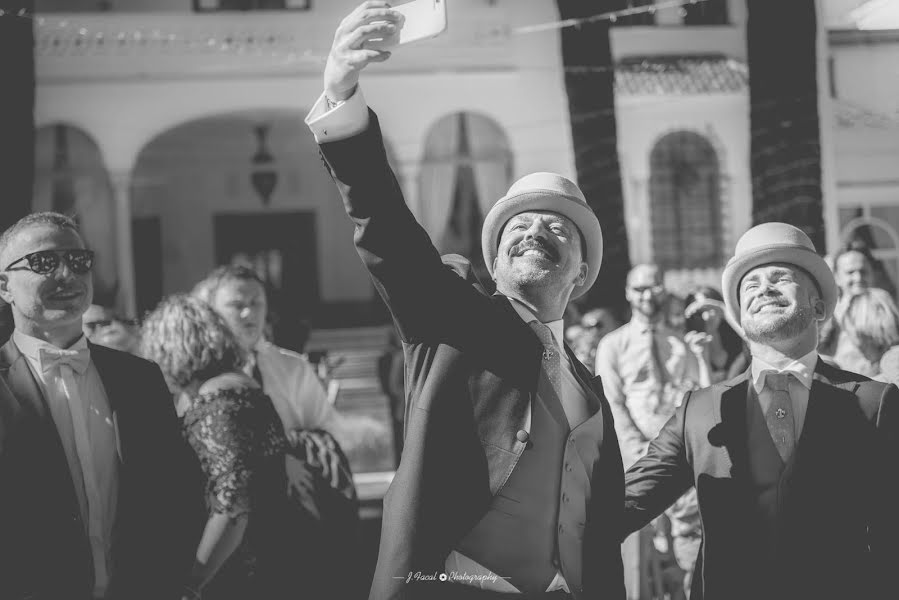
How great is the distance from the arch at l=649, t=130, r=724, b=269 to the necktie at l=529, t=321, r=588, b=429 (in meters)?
15.1

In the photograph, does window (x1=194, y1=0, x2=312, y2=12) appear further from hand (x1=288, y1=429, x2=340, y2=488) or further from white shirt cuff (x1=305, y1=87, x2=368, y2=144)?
white shirt cuff (x1=305, y1=87, x2=368, y2=144)

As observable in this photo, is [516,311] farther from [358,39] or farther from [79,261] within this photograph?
[79,261]

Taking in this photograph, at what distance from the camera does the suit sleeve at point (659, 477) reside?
2.85m

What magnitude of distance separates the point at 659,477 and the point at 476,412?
85cm

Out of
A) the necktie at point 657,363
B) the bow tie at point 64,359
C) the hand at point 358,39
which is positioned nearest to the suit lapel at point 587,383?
the hand at point 358,39

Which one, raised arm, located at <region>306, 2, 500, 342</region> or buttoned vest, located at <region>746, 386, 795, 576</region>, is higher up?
raised arm, located at <region>306, 2, 500, 342</region>

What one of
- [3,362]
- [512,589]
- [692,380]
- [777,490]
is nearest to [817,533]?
[777,490]

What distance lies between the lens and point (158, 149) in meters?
18.0

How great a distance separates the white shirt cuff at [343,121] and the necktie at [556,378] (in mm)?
687

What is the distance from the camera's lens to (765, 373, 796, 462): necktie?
2797 mm

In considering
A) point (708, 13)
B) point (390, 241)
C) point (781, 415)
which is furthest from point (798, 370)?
point (708, 13)

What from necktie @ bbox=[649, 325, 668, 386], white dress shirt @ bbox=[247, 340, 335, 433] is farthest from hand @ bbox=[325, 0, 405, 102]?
necktie @ bbox=[649, 325, 668, 386]

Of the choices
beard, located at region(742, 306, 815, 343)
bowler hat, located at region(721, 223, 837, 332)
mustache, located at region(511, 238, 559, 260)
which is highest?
mustache, located at region(511, 238, 559, 260)

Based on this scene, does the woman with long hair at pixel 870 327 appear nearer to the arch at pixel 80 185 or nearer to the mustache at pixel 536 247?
the mustache at pixel 536 247
